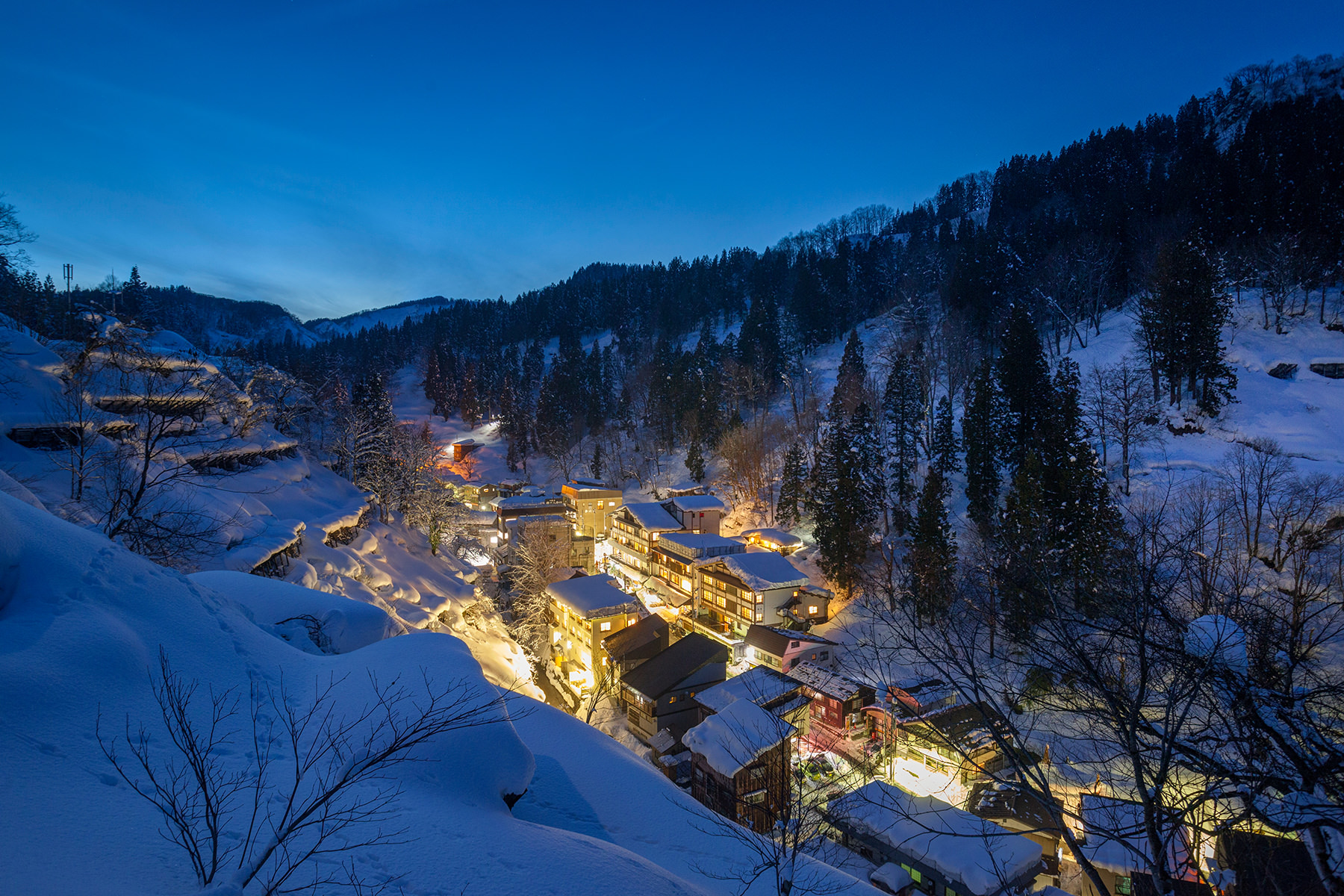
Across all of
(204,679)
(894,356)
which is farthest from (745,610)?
(894,356)

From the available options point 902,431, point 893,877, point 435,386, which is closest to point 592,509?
point 902,431

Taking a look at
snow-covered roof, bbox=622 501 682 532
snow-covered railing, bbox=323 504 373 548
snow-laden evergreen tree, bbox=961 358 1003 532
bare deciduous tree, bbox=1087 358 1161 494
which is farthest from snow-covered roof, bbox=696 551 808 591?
snow-covered railing, bbox=323 504 373 548

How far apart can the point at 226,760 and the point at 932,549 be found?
22604mm

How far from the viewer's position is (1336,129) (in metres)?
33.8

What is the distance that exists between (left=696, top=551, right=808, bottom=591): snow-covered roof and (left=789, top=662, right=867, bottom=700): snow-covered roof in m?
4.26

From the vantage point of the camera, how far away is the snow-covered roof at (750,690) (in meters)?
17.1

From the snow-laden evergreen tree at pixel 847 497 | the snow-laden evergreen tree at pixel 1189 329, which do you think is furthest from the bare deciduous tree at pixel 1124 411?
the snow-laden evergreen tree at pixel 847 497

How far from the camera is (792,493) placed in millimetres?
33250

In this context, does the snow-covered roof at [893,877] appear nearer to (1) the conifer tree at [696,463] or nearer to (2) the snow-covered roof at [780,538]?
(2) the snow-covered roof at [780,538]

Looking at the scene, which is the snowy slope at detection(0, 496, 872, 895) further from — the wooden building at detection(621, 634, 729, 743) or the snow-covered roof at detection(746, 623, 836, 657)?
the snow-covered roof at detection(746, 623, 836, 657)

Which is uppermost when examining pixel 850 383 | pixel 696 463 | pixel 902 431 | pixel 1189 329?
pixel 1189 329

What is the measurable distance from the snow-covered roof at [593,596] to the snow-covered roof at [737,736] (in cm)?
862

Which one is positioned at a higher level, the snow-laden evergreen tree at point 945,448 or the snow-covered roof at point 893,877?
Result: the snow-laden evergreen tree at point 945,448

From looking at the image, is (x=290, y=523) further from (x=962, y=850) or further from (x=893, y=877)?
(x=962, y=850)
